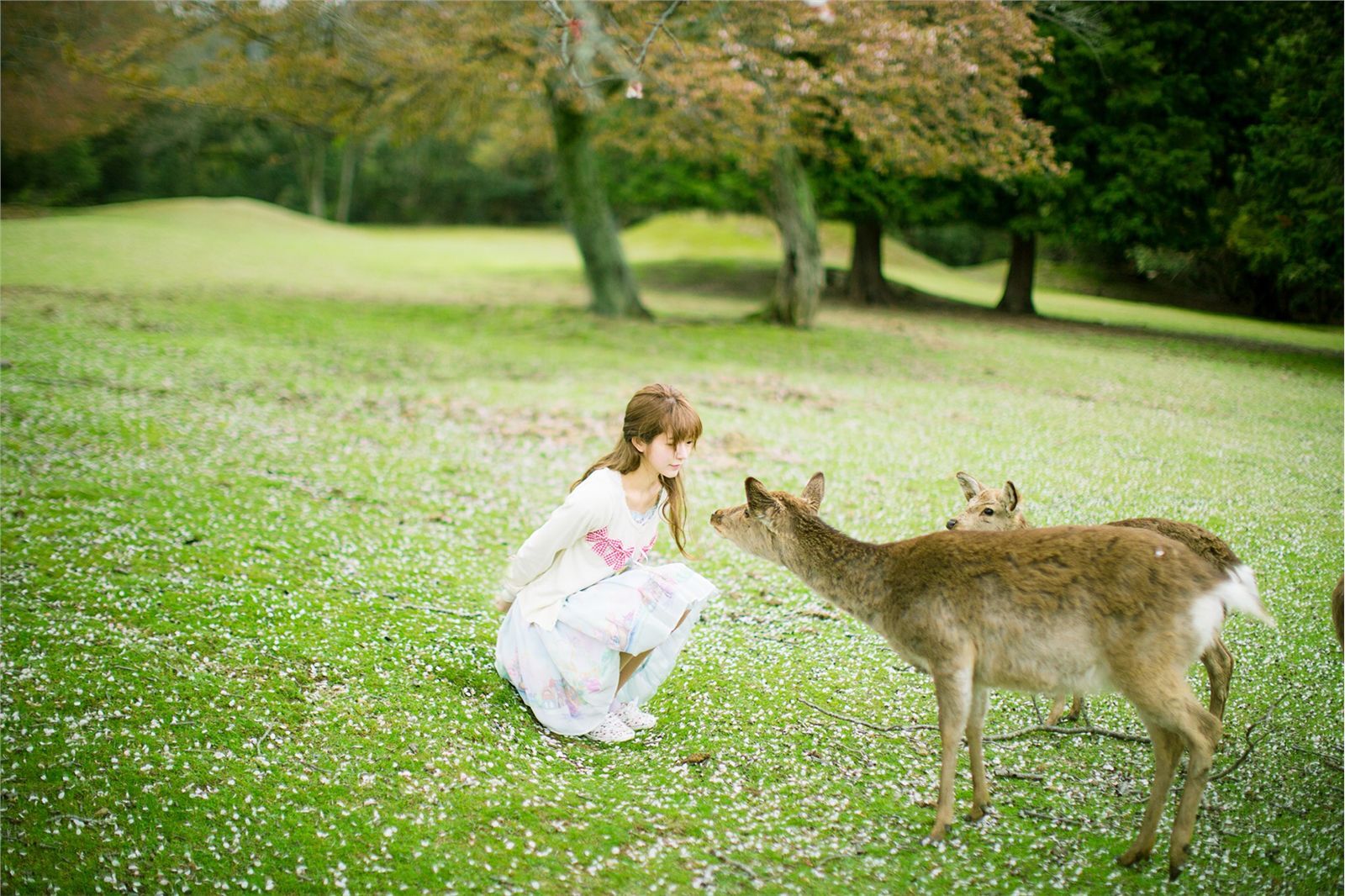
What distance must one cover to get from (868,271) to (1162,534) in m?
29.3

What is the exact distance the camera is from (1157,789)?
4.90m

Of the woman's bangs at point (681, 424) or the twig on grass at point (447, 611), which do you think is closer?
the woman's bangs at point (681, 424)

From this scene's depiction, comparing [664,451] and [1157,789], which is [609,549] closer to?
[664,451]

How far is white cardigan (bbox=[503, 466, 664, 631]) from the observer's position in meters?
5.78

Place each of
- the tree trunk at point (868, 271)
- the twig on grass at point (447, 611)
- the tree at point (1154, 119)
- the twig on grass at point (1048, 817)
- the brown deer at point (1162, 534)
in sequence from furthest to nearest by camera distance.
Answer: the tree trunk at point (868, 271)
the tree at point (1154, 119)
the twig on grass at point (447, 611)
the brown deer at point (1162, 534)
the twig on grass at point (1048, 817)

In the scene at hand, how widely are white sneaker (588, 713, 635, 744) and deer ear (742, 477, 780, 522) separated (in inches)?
66.2

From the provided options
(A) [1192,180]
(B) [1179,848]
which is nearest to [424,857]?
(B) [1179,848]

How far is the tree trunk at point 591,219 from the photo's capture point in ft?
82.4

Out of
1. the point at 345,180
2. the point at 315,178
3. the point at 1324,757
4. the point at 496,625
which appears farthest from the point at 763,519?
the point at 345,180

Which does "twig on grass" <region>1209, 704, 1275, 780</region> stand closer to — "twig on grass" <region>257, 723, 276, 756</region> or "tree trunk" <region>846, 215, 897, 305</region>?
"twig on grass" <region>257, 723, 276, 756</region>

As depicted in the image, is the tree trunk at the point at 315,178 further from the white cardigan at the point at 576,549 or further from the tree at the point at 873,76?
the white cardigan at the point at 576,549

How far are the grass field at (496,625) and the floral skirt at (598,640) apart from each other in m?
0.26

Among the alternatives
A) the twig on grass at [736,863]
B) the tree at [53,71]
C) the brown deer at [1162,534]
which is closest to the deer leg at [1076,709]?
the brown deer at [1162,534]

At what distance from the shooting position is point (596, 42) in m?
13.4
